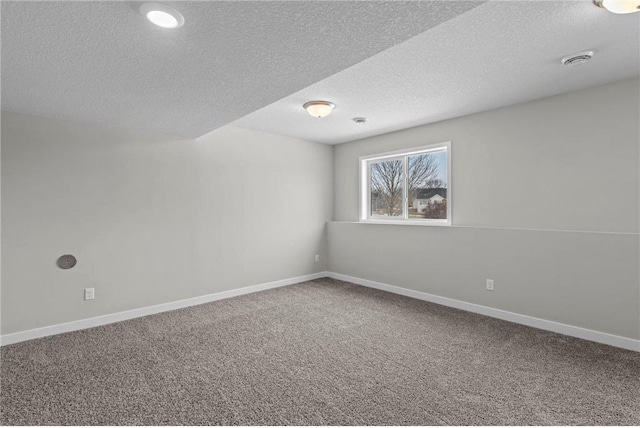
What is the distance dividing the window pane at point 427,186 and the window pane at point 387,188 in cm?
18

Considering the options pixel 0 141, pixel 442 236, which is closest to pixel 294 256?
pixel 442 236

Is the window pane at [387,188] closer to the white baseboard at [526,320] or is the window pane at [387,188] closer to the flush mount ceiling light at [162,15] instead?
the white baseboard at [526,320]

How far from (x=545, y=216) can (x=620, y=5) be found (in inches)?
79.7

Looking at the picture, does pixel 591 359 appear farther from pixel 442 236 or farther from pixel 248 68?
pixel 248 68

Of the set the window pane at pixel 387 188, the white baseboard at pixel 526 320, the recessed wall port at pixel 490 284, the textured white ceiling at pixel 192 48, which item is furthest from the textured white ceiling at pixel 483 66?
the white baseboard at pixel 526 320

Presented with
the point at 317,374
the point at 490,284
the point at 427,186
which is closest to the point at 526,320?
the point at 490,284

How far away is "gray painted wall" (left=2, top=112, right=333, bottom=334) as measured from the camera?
2.95m

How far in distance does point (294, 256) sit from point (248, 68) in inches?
134

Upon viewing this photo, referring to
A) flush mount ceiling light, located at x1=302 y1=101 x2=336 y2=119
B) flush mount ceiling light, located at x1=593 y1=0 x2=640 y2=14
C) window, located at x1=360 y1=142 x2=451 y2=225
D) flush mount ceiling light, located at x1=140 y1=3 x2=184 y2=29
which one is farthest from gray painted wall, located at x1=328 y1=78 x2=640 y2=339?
flush mount ceiling light, located at x1=140 y1=3 x2=184 y2=29

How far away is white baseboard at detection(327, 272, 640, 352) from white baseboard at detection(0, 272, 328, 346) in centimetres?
177

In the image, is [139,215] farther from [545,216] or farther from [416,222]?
[545,216]

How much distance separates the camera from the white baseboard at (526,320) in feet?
8.97

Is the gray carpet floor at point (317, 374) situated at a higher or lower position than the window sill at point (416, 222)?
lower

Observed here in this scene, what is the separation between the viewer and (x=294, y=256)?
504 centimetres
